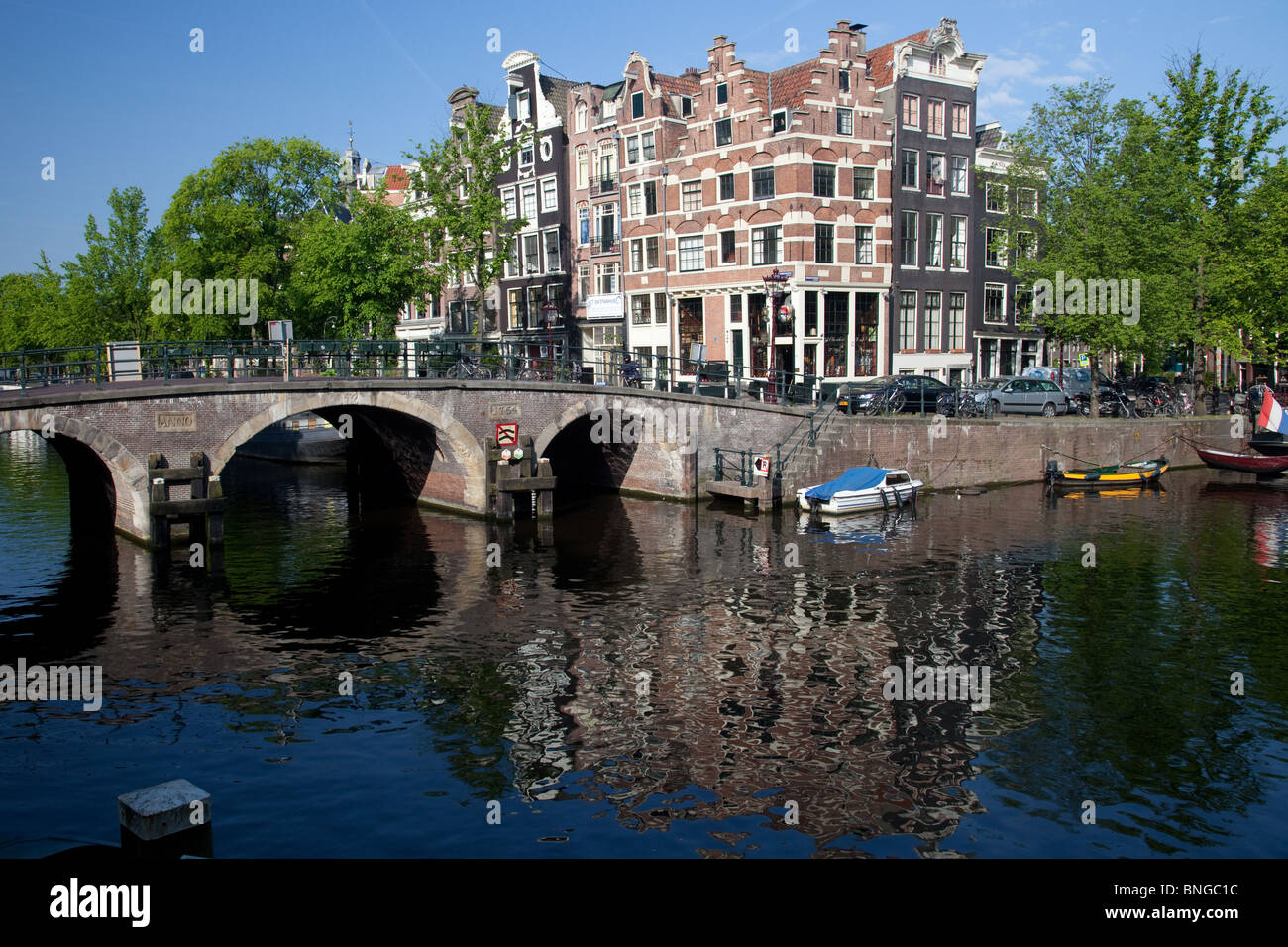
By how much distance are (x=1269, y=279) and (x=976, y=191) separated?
14189 millimetres

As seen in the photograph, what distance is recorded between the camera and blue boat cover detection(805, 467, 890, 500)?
105 feet

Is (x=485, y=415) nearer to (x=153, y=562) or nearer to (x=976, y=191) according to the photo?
(x=153, y=562)

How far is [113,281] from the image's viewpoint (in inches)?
2376

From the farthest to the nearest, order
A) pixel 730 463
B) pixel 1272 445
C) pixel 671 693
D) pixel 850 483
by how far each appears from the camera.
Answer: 1. pixel 1272 445
2. pixel 730 463
3. pixel 850 483
4. pixel 671 693

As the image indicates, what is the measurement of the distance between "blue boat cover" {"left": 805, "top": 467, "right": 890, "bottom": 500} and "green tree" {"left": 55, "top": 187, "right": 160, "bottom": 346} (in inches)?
1820

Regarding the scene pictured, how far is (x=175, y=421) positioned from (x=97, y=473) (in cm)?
796

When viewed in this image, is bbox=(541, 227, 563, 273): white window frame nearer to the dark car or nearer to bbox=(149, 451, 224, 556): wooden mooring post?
the dark car

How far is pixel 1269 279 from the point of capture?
138 ft

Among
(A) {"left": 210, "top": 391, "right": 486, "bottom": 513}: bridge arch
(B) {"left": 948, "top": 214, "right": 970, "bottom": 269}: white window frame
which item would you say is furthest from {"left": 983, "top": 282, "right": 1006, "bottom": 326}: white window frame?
(A) {"left": 210, "top": 391, "right": 486, "bottom": 513}: bridge arch

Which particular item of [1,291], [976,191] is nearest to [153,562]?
[976,191]

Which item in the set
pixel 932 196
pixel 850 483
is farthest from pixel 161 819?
pixel 932 196

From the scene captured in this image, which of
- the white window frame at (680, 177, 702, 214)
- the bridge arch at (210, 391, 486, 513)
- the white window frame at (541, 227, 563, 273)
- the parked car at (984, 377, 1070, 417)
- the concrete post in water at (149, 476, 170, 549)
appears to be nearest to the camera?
the concrete post in water at (149, 476, 170, 549)

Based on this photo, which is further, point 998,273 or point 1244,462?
point 998,273

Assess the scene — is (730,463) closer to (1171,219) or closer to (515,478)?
(515,478)
